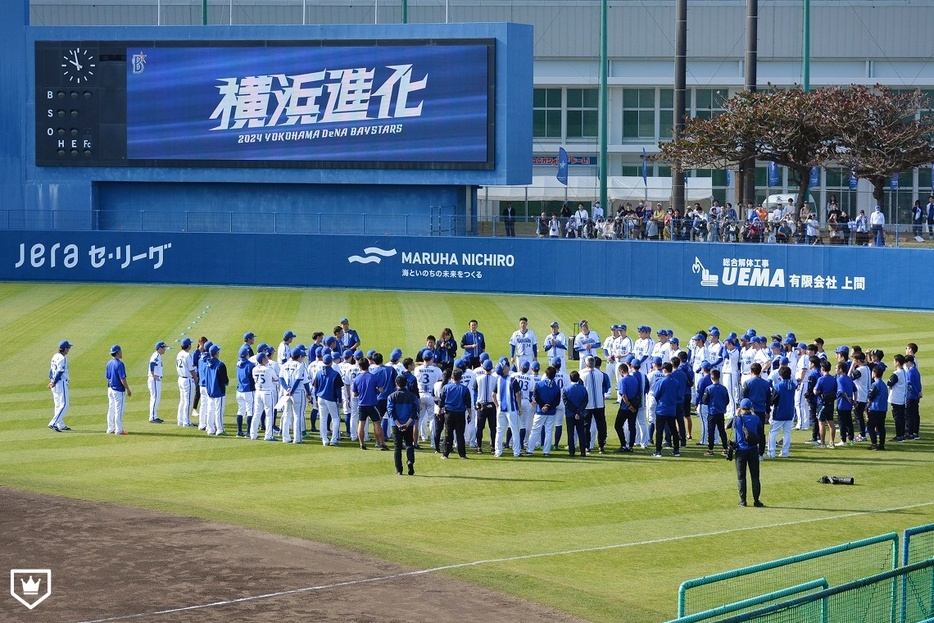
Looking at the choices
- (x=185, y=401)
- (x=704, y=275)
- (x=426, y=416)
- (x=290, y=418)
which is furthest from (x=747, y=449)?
(x=704, y=275)

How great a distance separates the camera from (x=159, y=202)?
1914 inches

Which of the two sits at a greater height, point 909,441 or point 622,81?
point 622,81

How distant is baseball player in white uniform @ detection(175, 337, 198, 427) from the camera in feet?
80.3

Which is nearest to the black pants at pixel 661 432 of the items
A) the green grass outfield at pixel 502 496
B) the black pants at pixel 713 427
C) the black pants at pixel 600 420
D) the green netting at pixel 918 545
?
the green grass outfield at pixel 502 496

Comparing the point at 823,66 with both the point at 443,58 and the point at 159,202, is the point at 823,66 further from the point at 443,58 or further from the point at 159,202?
the point at 159,202

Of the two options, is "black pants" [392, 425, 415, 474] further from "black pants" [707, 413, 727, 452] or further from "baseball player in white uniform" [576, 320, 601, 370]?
"baseball player in white uniform" [576, 320, 601, 370]

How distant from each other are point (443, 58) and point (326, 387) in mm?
24667

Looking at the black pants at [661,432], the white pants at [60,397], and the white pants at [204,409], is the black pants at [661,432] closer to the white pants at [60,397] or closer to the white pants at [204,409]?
the white pants at [204,409]

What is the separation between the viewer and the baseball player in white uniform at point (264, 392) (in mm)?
23328

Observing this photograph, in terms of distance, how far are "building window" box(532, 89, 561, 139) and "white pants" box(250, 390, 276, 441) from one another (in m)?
49.4

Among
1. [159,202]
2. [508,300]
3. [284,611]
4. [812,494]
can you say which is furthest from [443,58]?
[284,611]

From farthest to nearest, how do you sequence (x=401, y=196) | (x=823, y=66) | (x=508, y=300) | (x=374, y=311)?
(x=823, y=66)
(x=401, y=196)
(x=508, y=300)
(x=374, y=311)

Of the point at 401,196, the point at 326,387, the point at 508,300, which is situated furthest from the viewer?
the point at 401,196

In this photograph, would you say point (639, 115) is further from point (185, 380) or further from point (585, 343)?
point (185, 380)
